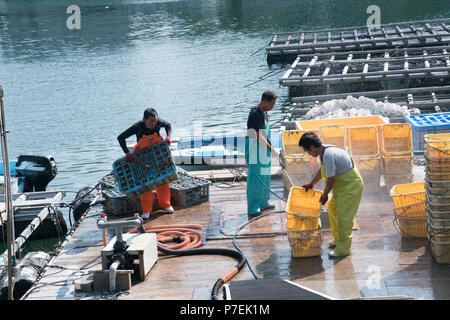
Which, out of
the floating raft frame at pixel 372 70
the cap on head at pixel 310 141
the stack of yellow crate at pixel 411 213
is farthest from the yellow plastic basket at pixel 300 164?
the floating raft frame at pixel 372 70

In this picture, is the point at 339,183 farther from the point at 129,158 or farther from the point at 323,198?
the point at 129,158

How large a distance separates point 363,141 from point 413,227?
241 centimetres

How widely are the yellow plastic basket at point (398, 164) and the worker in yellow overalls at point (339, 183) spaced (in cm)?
265

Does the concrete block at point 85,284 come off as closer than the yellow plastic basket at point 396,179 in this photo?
Yes

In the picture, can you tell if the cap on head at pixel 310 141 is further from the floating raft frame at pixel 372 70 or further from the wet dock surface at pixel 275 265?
the floating raft frame at pixel 372 70

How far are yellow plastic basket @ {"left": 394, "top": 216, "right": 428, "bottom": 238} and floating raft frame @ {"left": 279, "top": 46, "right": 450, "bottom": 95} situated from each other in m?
11.7

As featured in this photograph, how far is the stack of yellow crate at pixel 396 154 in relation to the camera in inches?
376

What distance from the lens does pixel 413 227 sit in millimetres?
7641

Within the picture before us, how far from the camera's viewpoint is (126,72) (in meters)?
31.6

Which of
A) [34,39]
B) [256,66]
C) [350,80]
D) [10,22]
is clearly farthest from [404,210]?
[10,22]

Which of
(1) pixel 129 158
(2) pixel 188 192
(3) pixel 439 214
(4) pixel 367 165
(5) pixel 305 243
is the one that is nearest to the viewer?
(3) pixel 439 214

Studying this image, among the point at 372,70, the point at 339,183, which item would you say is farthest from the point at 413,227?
the point at 372,70

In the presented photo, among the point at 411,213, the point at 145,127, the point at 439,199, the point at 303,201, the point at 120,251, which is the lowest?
the point at 120,251

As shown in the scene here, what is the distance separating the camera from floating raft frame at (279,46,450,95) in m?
19.1
